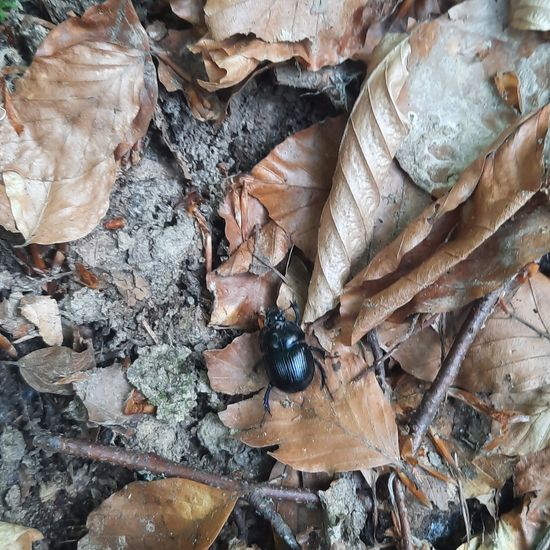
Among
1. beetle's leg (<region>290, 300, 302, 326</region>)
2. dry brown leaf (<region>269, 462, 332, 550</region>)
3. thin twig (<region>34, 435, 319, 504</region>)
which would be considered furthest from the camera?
beetle's leg (<region>290, 300, 302, 326</region>)

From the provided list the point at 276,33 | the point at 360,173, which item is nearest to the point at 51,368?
the point at 360,173

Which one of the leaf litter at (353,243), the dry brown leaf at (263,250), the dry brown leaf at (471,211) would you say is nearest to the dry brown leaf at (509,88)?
the leaf litter at (353,243)

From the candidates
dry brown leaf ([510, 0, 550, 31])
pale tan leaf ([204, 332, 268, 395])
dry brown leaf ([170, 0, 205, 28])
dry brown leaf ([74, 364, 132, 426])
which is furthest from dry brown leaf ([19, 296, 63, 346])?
dry brown leaf ([510, 0, 550, 31])

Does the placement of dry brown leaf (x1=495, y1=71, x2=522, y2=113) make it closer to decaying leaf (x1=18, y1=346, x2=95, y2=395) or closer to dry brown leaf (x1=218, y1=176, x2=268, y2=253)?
dry brown leaf (x1=218, y1=176, x2=268, y2=253)

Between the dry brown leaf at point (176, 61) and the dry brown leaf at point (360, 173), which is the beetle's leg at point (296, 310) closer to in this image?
the dry brown leaf at point (360, 173)

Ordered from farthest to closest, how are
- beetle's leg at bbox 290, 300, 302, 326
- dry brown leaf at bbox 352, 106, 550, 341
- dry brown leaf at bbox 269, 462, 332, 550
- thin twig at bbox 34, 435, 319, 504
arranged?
beetle's leg at bbox 290, 300, 302, 326 → dry brown leaf at bbox 269, 462, 332, 550 → thin twig at bbox 34, 435, 319, 504 → dry brown leaf at bbox 352, 106, 550, 341

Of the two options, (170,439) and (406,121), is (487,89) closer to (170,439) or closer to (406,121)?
(406,121)
